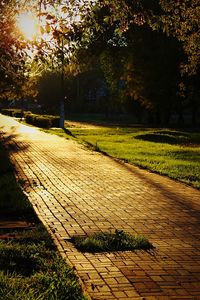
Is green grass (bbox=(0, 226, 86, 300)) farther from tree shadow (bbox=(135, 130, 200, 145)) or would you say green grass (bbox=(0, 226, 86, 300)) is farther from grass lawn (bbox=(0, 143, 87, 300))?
tree shadow (bbox=(135, 130, 200, 145))

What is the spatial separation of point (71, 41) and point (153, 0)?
25241 mm

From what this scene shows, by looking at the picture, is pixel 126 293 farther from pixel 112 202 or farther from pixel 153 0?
pixel 153 0

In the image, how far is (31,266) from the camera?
5363 mm

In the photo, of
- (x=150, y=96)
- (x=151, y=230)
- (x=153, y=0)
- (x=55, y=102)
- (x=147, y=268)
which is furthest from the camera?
(x=55, y=102)

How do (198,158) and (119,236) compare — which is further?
(198,158)

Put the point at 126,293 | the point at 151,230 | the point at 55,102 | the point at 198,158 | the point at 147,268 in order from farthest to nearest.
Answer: the point at 55,102, the point at 198,158, the point at 151,230, the point at 147,268, the point at 126,293

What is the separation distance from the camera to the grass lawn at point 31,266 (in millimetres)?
4453

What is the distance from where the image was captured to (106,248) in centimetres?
616

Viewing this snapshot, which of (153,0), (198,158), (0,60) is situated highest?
(153,0)

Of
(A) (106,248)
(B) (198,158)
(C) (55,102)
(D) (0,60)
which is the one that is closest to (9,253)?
(A) (106,248)

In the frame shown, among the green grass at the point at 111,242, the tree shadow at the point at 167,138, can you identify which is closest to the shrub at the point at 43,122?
the tree shadow at the point at 167,138

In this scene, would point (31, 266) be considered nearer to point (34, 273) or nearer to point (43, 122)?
point (34, 273)

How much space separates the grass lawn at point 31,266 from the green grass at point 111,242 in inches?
15.9

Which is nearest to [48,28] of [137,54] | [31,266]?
[31,266]
